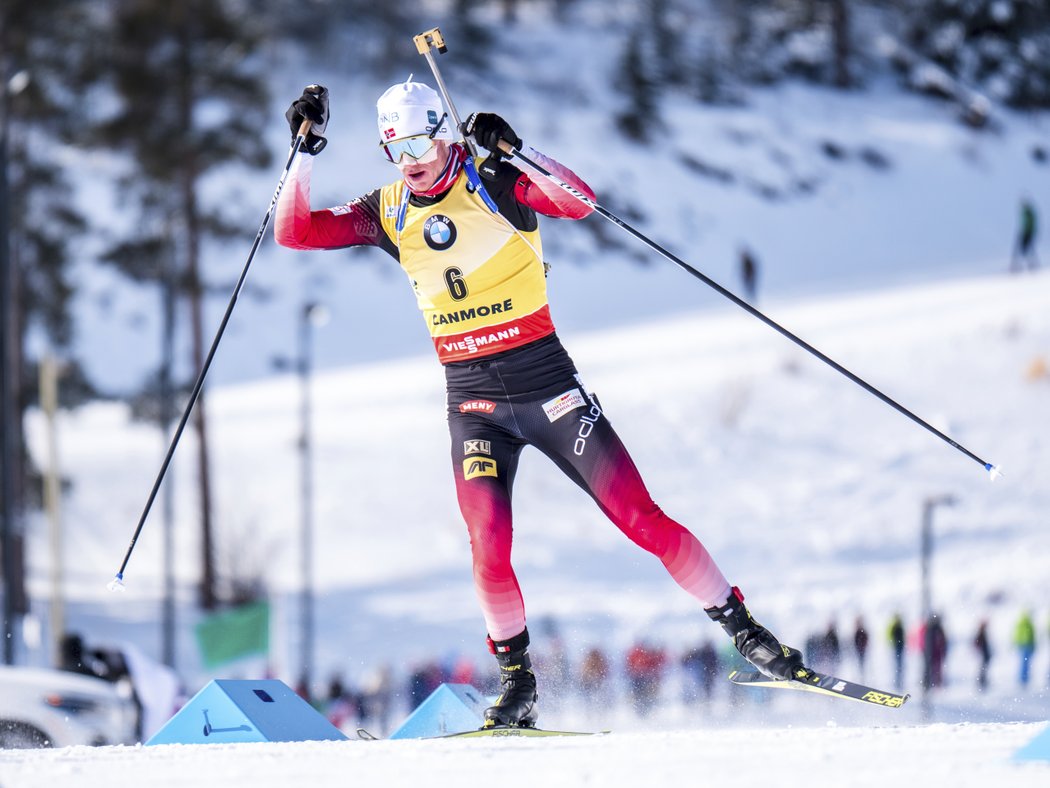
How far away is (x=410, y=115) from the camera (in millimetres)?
6242

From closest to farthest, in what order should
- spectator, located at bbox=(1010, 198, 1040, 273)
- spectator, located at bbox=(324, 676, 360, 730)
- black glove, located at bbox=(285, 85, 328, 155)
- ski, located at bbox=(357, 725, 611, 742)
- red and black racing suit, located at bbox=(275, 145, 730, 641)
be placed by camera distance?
ski, located at bbox=(357, 725, 611, 742) < red and black racing suit, located at bbox=(275, 145, 730, 641) < black glove, located at bbox=(285, 85, 328, 155) < spectator, located at bbox=(324, 676, 360, 730) < spectator, located at bbox=(1010, 198, 1040, 273)

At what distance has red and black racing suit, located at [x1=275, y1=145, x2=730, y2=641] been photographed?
20.6ft

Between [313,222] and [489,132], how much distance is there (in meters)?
0.90

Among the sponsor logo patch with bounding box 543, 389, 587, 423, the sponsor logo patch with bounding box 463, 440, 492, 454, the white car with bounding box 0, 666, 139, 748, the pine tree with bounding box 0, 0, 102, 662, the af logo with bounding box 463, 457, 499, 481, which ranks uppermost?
the pine tree with bounding box 0, 0, 102, 662

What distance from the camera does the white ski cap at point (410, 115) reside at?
6.24 m

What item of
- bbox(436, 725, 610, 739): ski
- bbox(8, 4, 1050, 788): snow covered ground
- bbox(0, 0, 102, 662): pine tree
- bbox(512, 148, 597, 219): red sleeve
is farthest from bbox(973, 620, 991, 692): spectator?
bbox(0, 0, 102, 662): pine tree

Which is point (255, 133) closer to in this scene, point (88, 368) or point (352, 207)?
point (88, 368)

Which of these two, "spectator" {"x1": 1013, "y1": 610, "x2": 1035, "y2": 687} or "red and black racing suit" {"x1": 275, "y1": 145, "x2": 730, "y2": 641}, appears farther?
"spectator" {"x1": 1013, "y1": 610, "x2": 1035, "y2": 687}


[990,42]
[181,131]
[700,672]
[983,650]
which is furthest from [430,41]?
[990,42]

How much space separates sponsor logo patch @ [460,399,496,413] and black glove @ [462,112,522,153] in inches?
39.2

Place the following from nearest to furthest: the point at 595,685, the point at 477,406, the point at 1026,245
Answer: the point at 477,406
the point at 595,685
the point at 1026,245

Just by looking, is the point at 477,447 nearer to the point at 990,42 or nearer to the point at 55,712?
the point at 55,712

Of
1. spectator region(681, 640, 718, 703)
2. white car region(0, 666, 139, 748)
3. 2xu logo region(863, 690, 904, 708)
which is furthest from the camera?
spectator region(681, 640, 718, 703)

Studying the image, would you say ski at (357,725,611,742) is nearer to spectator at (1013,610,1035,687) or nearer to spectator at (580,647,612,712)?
spectator at (580,647,612,712)
